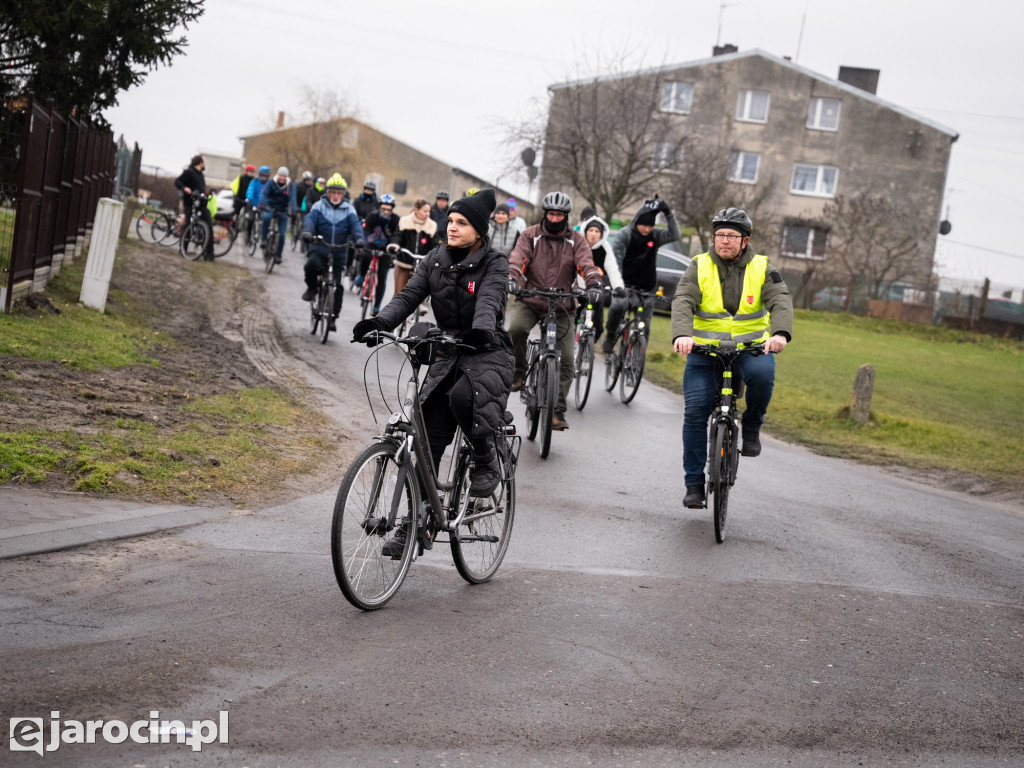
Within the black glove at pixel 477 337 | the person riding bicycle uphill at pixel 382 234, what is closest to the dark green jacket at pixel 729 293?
the black glove at pixel 477 337

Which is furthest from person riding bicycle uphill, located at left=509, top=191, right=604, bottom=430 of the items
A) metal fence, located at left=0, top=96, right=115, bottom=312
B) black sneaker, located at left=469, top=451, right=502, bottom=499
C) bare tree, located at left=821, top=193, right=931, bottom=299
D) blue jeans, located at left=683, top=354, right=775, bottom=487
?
bare tree, located at left=821, top=193, right=931, bottom=299

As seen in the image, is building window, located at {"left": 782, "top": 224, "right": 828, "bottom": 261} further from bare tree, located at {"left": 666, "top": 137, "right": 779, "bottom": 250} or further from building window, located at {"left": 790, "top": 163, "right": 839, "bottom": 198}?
bare tree, located at {"left": 666, "top": 137, "right": 779, "bottom": 250}

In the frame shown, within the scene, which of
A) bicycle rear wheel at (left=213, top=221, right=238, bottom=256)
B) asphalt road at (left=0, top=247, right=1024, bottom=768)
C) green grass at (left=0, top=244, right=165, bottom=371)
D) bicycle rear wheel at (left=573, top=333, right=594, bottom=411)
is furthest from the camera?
bicycle rear wheel at (left=213, top=221, right=238, bottom=256)

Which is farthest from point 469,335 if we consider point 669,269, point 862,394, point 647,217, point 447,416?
point 669,269

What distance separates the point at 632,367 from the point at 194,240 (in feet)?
41.5

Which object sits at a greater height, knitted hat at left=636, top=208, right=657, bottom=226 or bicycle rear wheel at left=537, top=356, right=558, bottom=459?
knitted hat at left=636, top=208, right=657, bottom=226

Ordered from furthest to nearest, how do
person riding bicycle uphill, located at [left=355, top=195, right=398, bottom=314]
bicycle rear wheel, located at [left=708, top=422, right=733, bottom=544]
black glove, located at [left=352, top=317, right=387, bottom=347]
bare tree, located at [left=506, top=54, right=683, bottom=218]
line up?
1. bare tree, located at [left=506, top=54, right=683, bottom=218]
2. person riding bicycle uphill, located at [left=355, top=195, right=398, bottom=314]
3. bicycle rear wheel, located at [left=708, top=422, right=733, bottom=544]
4. black glove, located at [left=352, top=317, right=387, bottom=347]

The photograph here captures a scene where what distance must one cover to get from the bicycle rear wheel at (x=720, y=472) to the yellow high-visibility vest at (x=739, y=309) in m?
0.62

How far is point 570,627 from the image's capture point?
565cm

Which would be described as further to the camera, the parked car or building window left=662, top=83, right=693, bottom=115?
building window left=662, top=83, right=693, bottom=115

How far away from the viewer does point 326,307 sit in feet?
53.9

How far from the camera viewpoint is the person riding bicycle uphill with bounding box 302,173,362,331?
16.3 m

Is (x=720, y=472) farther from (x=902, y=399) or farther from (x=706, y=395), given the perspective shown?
(x=902, y=399)

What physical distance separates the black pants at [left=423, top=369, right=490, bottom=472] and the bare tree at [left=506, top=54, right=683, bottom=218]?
30100mm
